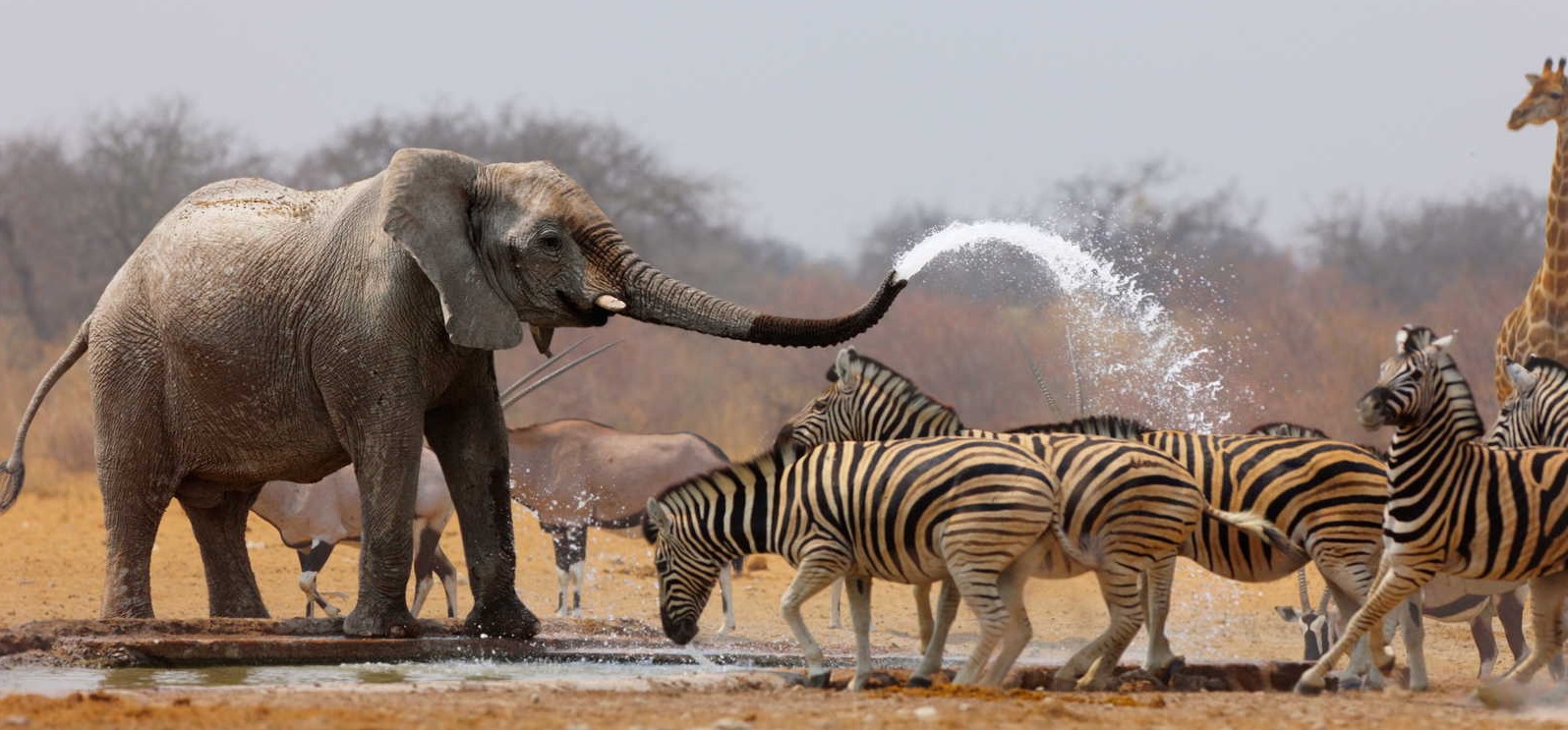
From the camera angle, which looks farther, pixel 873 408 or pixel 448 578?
pixel 448 578

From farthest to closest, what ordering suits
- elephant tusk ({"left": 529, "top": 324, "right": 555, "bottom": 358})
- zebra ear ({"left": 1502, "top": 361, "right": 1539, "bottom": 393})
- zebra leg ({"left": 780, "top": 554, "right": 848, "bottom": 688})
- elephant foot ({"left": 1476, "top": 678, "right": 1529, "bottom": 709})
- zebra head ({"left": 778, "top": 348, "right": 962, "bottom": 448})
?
zebra ear ({"left": 1502, "top": 361, "right": 1539, "bottom": 393})
zebra head ({"left": 778, "top": 348, "right": 962, "bottom": 448})
elephant tusk ({"left": 529, "top": 324, "right": 555, "bottom": 358})
zebra leg ({"left": 780, "top": 554, "right": 848, "bottom": 688})
elephant foot ({"left": 1476, "top": 678, "right": 1529, "bottom": 709})

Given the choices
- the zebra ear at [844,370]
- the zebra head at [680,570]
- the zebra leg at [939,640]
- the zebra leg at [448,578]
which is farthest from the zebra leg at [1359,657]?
the zebra leg at [448,578]

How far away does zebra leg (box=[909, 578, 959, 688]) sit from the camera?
328 inches

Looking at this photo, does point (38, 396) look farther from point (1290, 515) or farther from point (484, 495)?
point (1290, 515)

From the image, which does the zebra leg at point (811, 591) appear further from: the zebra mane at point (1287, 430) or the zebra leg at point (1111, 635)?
the zebra mane at point (1287, 430)

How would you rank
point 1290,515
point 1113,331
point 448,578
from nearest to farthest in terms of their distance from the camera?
1. point 1290,515
2. point 448,578
3. point 1113,331

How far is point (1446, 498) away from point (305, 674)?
458cm

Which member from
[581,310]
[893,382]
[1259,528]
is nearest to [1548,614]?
[1259,528]

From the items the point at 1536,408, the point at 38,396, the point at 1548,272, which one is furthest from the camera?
the point at 1548,272

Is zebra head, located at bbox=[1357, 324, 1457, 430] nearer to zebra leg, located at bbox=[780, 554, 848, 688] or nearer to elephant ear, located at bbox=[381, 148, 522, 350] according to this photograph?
zebra leg, located at bbox=[780, 554, 848, 688]

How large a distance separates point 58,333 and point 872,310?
28609mm

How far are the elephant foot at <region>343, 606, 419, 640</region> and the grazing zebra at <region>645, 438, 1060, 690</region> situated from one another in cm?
129

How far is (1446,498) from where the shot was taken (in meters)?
8.33

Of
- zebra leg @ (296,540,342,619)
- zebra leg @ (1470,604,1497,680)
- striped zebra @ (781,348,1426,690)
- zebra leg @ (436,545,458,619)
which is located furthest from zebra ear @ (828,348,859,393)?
zebra leg @ (436,545,458,619)
